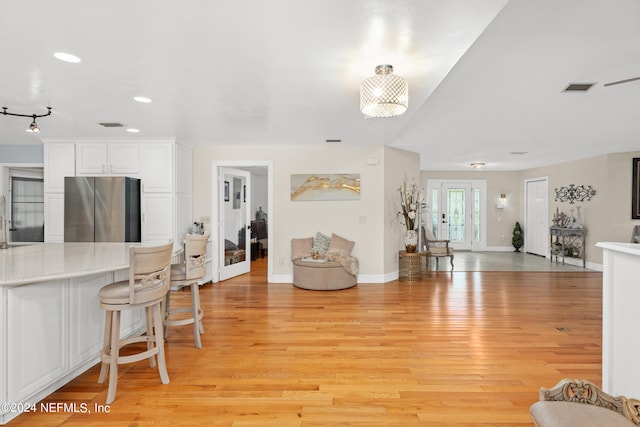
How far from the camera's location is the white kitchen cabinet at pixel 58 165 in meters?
5.04

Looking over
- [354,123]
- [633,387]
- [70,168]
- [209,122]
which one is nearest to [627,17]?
[633,387]

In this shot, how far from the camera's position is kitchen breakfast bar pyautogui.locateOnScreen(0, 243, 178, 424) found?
1.93m

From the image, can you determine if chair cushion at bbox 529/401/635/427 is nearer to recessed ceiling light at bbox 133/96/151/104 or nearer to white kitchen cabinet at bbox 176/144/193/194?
recessed ceiling light at bbox 133/96/151/104

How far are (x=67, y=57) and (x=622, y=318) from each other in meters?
3.81

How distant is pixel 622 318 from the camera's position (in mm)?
1734

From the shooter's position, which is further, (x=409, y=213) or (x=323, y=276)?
(x=409, y=213)

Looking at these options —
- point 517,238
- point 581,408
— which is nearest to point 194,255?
point 581,408

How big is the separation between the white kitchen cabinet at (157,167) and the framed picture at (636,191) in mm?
8233

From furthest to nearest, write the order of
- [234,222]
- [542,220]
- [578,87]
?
[542,220]
[234,222]
[578,87]

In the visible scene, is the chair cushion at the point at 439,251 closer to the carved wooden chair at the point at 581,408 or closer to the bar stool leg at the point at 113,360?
the carved wooden chair at the point at 581,408

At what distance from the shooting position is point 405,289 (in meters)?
5.17

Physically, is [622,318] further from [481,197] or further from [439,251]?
[481,197]

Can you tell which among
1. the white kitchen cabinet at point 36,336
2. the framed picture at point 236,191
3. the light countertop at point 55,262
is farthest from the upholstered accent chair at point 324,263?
the white kitchen cabinet at point 36,336

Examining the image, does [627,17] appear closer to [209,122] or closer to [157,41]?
[157,41]
